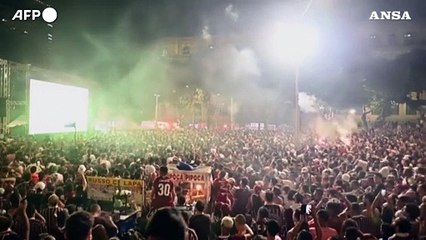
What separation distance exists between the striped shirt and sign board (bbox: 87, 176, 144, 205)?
10.9ft

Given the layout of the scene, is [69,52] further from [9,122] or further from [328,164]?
[328,164]

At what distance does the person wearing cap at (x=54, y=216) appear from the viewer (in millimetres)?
6922

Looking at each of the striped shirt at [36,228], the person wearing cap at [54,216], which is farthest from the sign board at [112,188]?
the striped shirt at [36,228]

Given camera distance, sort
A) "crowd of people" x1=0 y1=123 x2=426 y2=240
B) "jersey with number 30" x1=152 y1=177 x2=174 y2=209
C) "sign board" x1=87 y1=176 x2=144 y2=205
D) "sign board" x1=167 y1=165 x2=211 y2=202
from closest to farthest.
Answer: "crowd of people" x1=0 y1=123 x2=426 y2=240, "jersey with number 30" x1=152 y1=177 x2=174 y2=209, "sign board" x1=87 y1=176 x2=144 y2=205, "sign board" x1=167 y1=165 x2=211 y2=202

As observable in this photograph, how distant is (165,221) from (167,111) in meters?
59.4

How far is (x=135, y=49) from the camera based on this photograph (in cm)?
5150

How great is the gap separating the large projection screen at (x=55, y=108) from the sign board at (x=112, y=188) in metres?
12.4

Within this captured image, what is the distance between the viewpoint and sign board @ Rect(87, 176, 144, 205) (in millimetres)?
10133

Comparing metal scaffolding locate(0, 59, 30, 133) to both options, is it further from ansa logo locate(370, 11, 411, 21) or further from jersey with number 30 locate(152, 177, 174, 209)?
ansa logo locate(370, 11, 411, 21)

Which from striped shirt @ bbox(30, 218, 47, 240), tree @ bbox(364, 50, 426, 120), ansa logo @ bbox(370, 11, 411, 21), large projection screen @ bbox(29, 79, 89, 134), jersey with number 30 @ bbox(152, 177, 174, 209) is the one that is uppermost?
ansa logo @ bbox(370, 11, 411, 21)

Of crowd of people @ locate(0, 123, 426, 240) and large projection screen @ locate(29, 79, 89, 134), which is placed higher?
large projection screen @ locate(29, 79, 89, 134)

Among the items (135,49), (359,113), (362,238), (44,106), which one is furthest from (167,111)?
(362,238)

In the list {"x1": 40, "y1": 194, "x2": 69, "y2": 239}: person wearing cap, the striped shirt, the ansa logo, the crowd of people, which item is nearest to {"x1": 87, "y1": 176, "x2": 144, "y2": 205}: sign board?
the crowd of people

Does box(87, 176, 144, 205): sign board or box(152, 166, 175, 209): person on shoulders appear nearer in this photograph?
box(152, 166, 175, 209): person on shoulders
